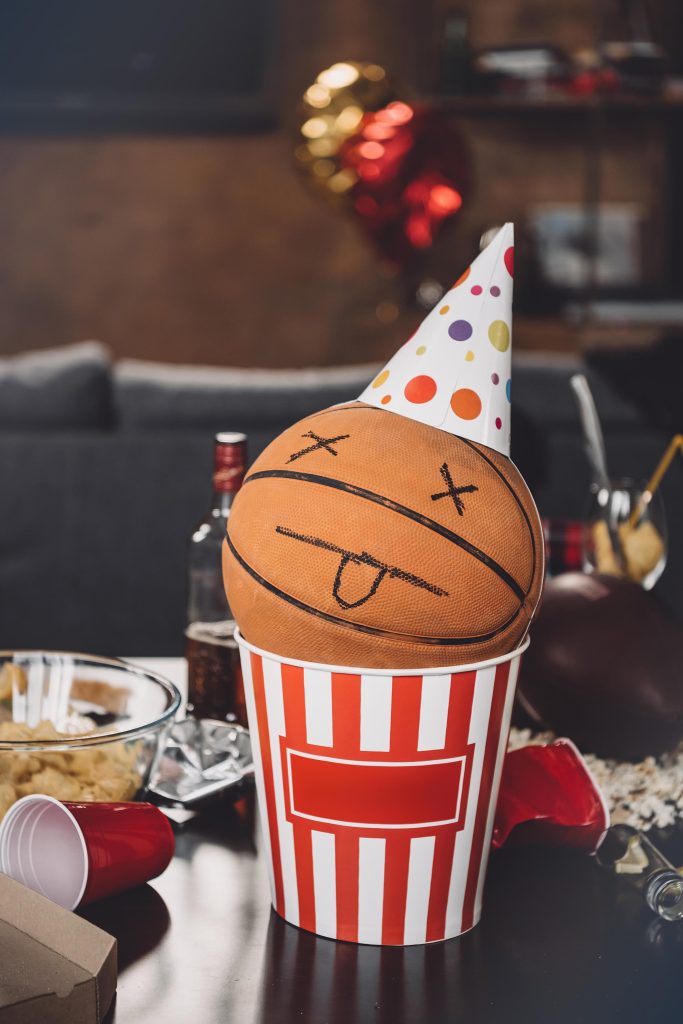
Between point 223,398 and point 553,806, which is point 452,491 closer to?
point 553,806

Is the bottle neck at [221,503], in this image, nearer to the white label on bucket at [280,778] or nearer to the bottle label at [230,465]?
the bottle label at [230,465]

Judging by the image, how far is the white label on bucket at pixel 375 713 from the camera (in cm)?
59

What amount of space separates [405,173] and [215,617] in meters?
3.11

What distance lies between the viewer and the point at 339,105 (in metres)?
3.76

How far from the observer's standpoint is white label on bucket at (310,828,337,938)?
0.63m

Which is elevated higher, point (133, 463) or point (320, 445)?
point (320, 445)

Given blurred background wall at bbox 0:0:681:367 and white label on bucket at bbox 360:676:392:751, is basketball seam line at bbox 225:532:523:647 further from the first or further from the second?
blurred background wall at bbox 0:0:681:367

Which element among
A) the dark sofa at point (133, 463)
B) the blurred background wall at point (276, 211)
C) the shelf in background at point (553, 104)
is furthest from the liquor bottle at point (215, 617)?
the blurred background wall at point (276, 211)

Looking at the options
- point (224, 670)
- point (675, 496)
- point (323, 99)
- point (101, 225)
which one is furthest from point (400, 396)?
point (101, 225)

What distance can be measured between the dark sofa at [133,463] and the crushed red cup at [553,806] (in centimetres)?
157

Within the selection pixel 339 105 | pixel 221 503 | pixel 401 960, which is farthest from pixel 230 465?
pixel 339 105

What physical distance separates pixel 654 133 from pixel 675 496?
307 centimetres

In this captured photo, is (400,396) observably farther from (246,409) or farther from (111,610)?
(111,610)

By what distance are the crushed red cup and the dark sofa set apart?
1.57 meters
